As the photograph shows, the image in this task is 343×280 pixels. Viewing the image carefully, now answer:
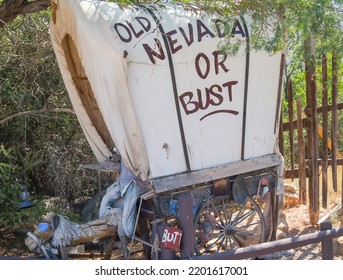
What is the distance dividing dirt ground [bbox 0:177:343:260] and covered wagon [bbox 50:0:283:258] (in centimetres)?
89

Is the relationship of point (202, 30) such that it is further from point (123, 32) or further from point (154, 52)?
point (123, 32)

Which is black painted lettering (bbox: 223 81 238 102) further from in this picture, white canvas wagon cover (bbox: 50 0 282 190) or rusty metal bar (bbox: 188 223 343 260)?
rusty metal bar (bbox: 188 223 343 260)

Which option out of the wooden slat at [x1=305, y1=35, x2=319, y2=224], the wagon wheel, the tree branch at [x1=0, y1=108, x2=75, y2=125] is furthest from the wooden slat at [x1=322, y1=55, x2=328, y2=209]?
the tree branch at [x1=0, y1=108, x2=75, y2=125]

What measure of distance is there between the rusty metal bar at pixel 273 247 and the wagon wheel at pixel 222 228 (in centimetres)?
107

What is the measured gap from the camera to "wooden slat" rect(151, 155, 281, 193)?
206 inches

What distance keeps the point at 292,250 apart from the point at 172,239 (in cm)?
245

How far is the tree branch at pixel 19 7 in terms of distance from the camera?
6984mm

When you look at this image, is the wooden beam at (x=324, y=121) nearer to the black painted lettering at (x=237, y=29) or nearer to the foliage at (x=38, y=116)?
the black painted lettering at (x=237, y=29)

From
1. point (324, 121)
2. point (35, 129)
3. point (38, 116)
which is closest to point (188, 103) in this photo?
point (324, 121)

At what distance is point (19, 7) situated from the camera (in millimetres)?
7035

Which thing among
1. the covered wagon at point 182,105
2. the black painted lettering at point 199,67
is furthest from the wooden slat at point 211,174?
the black painted lettering at point 199,67

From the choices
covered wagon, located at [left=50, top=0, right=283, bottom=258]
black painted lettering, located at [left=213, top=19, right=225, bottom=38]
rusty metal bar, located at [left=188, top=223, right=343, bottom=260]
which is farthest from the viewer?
black painted lettering, located at [left=213, top=19, right=225, bottom=38]

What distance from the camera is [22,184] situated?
8477 mm

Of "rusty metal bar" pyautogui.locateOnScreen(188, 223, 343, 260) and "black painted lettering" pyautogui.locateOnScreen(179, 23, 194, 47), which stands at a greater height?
"black painted lettering" pyautogui.locateOnScreen(179, 23, 194, 47)
